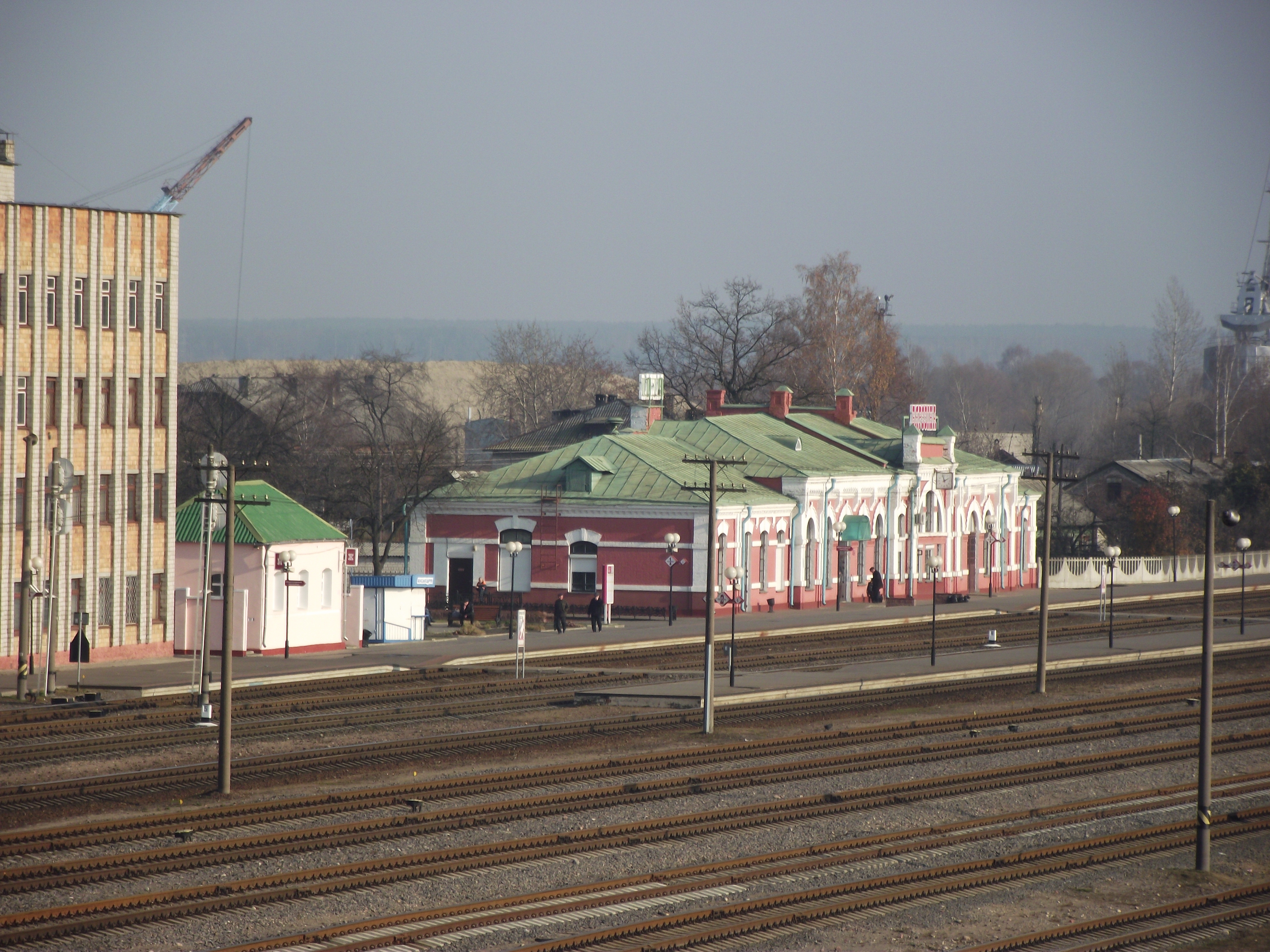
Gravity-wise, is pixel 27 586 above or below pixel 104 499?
below

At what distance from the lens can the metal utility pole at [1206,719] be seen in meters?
20.2

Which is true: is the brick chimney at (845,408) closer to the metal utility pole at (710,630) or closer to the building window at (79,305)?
the metal utility pole at (710,630)

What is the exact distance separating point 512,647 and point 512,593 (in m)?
9.56

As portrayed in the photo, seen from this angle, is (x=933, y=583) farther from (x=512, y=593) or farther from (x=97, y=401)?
(x=97, y=401)

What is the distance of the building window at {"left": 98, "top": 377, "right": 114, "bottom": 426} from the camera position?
39.7m

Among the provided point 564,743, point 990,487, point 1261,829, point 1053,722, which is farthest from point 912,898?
point 990,487

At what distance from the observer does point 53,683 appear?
1366 inches

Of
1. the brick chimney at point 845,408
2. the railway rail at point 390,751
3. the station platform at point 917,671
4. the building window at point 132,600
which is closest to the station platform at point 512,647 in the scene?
the station platform at point 917,671

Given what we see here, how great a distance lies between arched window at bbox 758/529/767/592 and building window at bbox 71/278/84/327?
2518 cm

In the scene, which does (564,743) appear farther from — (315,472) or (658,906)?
(315,472)

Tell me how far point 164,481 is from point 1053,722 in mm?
22132

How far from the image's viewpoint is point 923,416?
6981 centimetres

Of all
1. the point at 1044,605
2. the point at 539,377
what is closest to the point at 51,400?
the point at 1044,605

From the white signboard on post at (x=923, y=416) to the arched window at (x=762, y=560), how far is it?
13.1 meters
